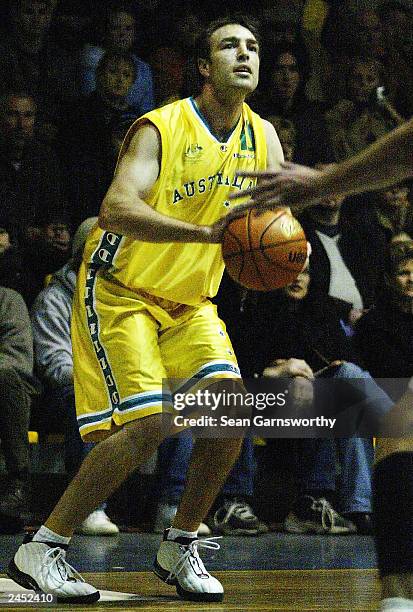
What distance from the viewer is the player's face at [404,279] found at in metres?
5.82

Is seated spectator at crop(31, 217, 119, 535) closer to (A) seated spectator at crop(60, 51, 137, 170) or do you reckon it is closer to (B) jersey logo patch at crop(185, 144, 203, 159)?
(A) seated spectator at crop(60, 51, 137, 170)

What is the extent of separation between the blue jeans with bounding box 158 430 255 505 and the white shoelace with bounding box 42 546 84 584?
1.99 m

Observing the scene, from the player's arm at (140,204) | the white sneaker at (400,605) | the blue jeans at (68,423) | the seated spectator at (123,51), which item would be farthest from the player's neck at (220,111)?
the seated spectator at (123,51)

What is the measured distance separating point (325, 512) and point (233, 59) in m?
2.68

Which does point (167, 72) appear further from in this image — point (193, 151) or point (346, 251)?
point (193, 151)

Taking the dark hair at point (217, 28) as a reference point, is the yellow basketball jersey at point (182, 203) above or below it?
below

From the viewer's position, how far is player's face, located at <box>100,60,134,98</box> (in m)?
6.71

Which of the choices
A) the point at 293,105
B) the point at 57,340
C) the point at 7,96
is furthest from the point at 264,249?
the point at 293,105

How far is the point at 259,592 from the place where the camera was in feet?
11.4

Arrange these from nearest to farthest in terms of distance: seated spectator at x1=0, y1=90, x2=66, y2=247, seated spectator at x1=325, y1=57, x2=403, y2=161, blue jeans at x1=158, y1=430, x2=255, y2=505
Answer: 1. blue jeans at x1=158, y1=430, x2=255, y2=505
2. seated spectator at x1=0, y1=90, x2=66, y2=247
3. seated spectator at x1=325, y1=57, x2=403, y2=161

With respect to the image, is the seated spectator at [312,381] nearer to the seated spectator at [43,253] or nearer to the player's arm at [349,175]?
the seated spectator at [43,253]

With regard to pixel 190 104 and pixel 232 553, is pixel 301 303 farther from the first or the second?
pixel 190 104

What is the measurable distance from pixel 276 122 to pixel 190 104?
3254 mm

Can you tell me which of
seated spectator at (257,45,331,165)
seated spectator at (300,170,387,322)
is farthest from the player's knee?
seated spectator at (257,45,331,165)
